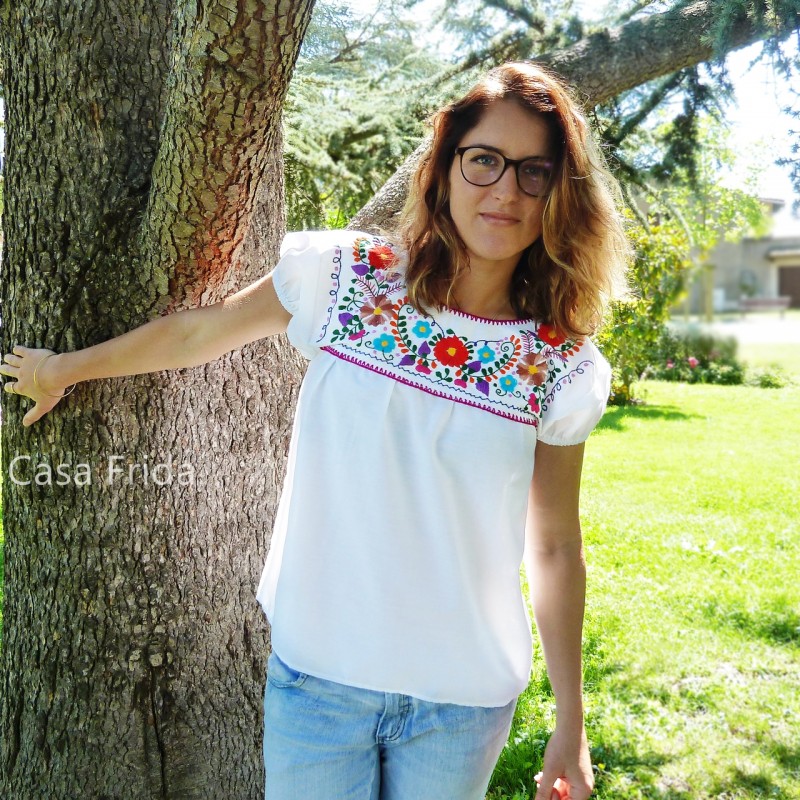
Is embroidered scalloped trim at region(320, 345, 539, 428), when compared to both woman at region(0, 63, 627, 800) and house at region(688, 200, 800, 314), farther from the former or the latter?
house at region(688, 200, 800, 314)

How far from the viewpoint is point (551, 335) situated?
1.61 m

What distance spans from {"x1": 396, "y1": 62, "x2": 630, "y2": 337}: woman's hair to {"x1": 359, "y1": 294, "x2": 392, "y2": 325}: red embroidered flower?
2.0 inches

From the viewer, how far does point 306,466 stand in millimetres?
1518

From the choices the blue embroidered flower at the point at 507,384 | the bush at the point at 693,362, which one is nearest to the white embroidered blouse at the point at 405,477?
the blue embroidered flower at the point at 507,384

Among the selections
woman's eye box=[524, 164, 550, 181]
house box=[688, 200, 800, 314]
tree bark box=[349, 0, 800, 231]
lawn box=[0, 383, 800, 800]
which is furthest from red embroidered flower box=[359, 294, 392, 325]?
house box=[688, 200, 800, 314]

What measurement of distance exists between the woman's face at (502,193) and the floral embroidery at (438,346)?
5.8 inches

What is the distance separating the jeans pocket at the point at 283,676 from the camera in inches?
59.3

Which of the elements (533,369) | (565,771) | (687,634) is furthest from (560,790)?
(687,634)

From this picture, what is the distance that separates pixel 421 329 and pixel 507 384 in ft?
0.62

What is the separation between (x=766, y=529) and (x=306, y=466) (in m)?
5.03

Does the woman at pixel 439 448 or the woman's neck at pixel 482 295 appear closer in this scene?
the woman at pixel 439 448

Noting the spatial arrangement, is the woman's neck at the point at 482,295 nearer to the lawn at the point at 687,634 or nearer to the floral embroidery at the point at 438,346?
the floral embroidery at the point at 438,346

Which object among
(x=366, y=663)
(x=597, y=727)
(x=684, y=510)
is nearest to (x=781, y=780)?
(x=597, y=727)

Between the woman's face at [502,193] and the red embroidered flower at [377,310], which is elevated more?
the woman's face at [502,193]
